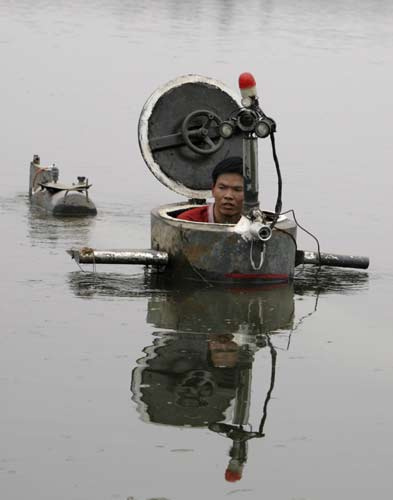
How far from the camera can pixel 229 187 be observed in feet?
44.3

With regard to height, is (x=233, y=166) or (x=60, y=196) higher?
(x=233, y=166)

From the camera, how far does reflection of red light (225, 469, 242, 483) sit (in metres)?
8.28

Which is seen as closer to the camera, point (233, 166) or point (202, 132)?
point (233, 166)

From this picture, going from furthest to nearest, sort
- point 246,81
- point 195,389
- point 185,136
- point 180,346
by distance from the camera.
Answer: point 185,136, point 246,81, point 180,346, point 195,389

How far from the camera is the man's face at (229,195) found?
1351cm

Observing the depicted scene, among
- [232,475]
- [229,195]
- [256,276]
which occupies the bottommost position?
[232,475]

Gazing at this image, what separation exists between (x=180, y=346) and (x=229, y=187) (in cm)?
257

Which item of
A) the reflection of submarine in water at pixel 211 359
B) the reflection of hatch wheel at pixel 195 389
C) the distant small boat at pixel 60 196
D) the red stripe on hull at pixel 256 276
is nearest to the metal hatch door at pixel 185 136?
the red stripe on hull at pixel 256 276

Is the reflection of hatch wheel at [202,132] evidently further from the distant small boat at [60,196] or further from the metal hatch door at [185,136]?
the distant small boat at [60,196]

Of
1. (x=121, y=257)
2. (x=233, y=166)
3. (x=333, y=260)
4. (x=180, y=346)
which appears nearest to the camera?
(x=180, y=346)

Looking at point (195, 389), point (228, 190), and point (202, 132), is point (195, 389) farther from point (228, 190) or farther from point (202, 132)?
point (202, 132)

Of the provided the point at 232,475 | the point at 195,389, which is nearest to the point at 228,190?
the point at 195,389

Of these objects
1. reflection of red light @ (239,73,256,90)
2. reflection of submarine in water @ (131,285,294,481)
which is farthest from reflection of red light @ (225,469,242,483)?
reflection of red light @ (239,73,256,90)

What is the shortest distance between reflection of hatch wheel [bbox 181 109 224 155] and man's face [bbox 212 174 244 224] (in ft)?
4.39
